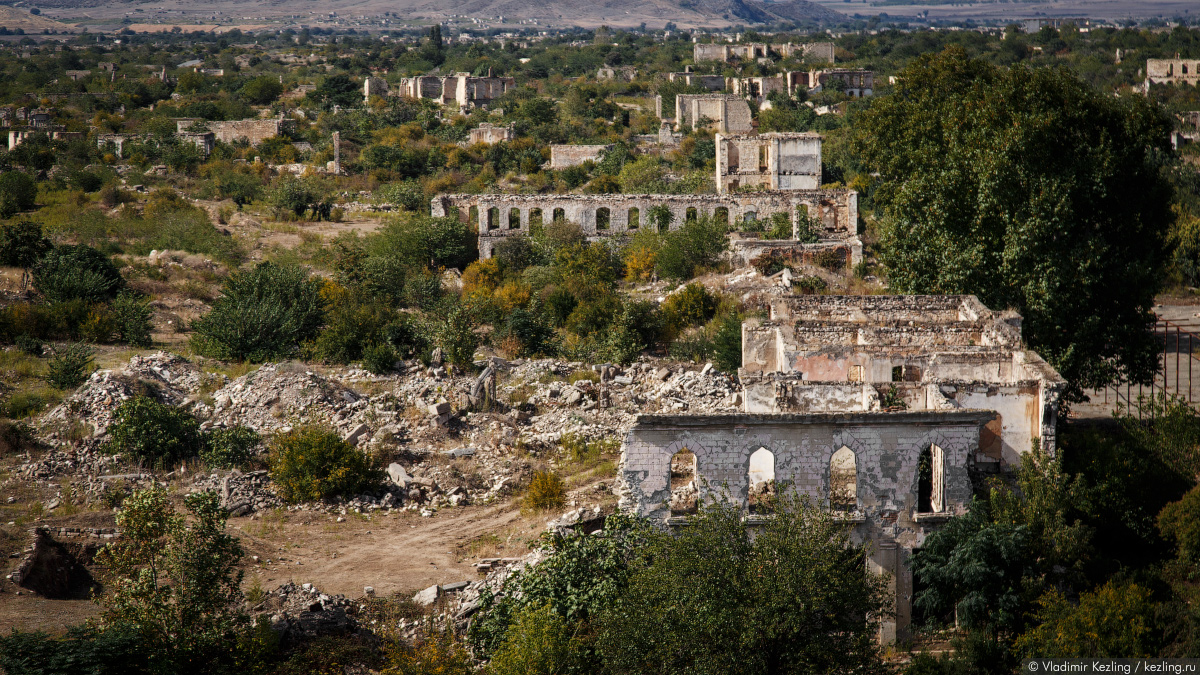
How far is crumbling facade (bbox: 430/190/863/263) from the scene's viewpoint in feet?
116

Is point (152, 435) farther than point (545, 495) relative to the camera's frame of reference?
Yes

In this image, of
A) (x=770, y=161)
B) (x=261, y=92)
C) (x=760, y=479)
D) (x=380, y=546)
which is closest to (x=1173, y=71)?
(x=770, y=161)

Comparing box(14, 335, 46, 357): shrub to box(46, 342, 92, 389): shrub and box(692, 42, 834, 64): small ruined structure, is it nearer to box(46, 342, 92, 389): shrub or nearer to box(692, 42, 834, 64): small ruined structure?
box(46, 342, 92, 389): shrub

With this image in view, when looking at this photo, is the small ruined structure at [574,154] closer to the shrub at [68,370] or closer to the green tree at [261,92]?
the green tree at [261,92]

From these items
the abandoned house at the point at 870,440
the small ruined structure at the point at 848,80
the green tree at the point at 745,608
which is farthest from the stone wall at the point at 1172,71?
the green tree at the point at 745,608

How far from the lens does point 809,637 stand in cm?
1167

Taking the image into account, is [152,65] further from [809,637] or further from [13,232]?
[809,637]

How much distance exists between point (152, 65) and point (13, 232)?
78464 millimetres

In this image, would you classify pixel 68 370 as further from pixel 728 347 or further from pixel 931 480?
pixel 931 480

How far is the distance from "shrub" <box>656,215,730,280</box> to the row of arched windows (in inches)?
641

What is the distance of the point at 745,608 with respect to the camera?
11.6 metres

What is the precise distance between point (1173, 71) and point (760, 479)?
242 ft

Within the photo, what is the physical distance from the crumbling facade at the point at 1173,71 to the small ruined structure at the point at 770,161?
4649 cm

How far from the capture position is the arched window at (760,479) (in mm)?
13885
